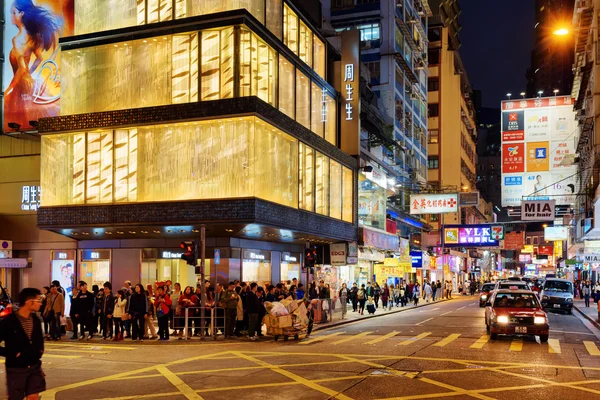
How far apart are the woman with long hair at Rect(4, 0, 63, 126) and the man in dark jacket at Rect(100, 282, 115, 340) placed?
554 inches

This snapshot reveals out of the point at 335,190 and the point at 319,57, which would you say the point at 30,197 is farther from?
the point at 319,57

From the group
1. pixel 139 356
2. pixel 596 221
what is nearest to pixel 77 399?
pixel 139 356

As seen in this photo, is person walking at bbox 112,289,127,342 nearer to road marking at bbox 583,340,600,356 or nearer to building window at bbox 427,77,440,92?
road marking at bbox 583,340,600,356

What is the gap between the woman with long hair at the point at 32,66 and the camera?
34.3 metres

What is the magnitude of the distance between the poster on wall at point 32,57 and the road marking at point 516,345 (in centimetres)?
2395

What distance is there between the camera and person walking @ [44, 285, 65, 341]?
22.8 m

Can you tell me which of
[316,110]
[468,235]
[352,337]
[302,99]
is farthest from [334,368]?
[468,235]

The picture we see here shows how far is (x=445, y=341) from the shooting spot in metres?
22.2

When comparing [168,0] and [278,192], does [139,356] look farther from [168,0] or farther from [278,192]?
[168,0]

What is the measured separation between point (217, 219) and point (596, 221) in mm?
16157

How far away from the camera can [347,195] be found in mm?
39875

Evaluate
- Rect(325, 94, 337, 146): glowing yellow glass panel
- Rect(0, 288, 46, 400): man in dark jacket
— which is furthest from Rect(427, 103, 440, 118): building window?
Rect(0, 288, 46, 400): man in dark jacket

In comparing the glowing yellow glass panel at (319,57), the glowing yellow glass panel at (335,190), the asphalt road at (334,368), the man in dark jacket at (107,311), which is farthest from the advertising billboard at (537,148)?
the man in dark jacket at (107,311)

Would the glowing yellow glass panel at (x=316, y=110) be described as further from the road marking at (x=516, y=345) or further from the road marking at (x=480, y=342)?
the road marking at (x=516, y=345)
